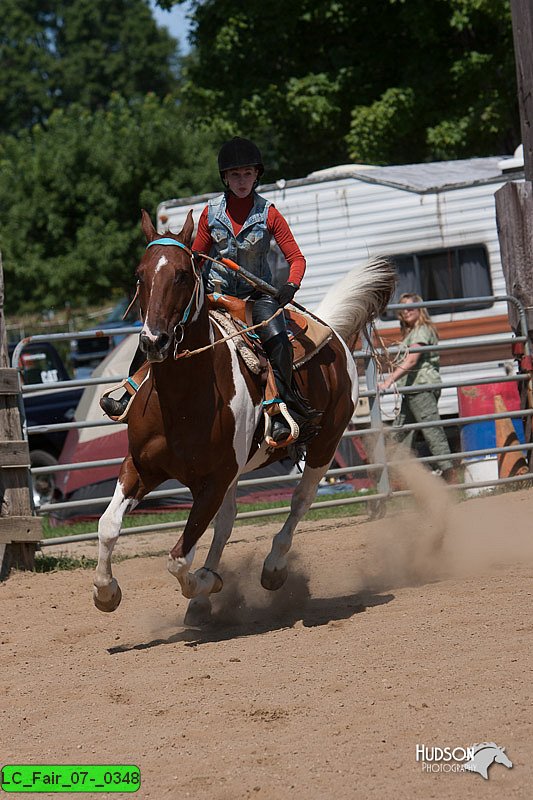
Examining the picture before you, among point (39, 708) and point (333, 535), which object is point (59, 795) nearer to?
point (39, 708)

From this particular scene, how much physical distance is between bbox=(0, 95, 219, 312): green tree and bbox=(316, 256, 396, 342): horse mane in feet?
65.9

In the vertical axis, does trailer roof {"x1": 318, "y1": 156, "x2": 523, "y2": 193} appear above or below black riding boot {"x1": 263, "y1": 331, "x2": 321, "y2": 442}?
above

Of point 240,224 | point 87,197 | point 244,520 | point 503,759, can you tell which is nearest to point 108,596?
point 240,224

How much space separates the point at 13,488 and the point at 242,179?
329 cm

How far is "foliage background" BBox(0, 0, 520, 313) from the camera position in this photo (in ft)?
62.5

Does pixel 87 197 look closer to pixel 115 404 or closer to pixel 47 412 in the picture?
pixel 47 412

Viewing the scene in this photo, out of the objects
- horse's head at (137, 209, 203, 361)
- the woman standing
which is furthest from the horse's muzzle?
the woman standing

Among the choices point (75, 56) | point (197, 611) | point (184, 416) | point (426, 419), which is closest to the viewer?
point (184, 416)

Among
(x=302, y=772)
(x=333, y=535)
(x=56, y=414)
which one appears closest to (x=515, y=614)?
(x=302, y=772)

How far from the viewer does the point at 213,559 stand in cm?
641

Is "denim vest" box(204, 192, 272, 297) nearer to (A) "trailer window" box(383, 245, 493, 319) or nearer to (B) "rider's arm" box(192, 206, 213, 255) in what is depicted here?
(B) "rider's arm" box(192, 206, 213, 255)

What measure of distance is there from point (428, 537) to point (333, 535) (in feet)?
3.71

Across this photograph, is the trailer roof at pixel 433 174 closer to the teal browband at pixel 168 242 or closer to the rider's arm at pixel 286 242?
the rider's arm at pixel 286 242

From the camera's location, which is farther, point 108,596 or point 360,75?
point 360,75
